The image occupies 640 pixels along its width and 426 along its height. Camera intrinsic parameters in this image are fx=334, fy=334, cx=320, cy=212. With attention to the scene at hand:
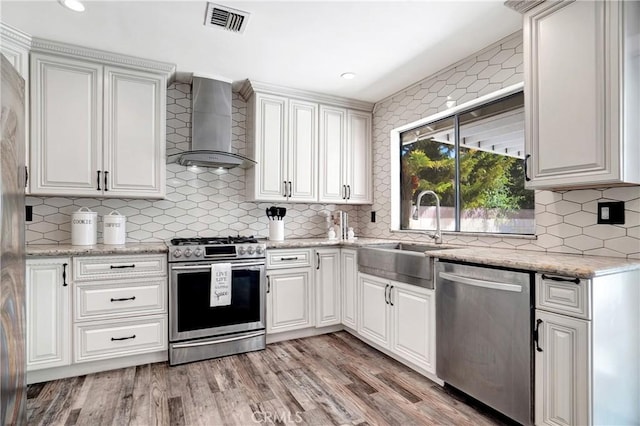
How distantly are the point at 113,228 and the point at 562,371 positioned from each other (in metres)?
3.23

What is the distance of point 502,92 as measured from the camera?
2.51 m

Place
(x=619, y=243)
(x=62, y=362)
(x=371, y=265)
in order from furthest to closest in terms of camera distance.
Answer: (x=371, y=265)
(x=62, y=362)
(x=619, y=243)

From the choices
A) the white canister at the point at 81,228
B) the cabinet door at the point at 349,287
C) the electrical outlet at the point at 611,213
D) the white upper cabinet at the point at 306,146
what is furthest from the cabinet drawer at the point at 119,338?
the electrical outlet at the point at 611,213

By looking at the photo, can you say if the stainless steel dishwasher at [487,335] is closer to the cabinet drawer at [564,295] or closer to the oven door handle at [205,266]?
the cabinet drawer at [564,295]

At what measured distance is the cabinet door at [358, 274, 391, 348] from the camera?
108 inches

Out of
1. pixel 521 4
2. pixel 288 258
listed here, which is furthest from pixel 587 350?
pixel 288 258

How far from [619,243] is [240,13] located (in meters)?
2.65

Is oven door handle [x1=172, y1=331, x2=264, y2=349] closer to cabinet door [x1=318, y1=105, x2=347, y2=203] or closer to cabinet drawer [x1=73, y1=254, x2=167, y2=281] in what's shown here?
cabinet drawer [x1=73, y1=254, x2=167, y2=281]

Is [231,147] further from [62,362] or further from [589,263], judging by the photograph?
[589,263]

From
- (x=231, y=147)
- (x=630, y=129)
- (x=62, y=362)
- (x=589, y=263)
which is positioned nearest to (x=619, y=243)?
(x=589, y=263)

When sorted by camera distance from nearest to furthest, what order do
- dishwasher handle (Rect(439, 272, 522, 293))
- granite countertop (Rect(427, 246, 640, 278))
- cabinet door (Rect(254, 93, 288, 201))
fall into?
1. granite countertop (Rect(427, 246, 640, 278))
2. dishwasher handle (Rect(439, 272, 522, 293))
3. cabinet door (Rect(254, 93, 288, 201))

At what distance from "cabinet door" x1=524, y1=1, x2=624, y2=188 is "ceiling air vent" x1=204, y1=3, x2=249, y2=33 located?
1783 mm

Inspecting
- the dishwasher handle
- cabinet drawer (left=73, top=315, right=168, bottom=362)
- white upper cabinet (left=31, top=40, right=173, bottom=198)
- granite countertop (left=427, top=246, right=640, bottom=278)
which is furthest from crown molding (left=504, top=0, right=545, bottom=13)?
cabinet drawer (left=73, top=315, right=168, bottom=362)

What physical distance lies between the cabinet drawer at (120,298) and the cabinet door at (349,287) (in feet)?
5.27
